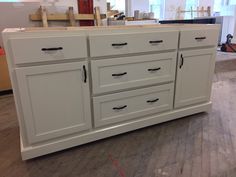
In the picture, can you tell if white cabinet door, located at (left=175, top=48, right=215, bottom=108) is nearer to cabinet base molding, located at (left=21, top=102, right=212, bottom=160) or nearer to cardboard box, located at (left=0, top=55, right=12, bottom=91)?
cabinet base molding, located at (left=21, top=102, right=212, bottom=160)

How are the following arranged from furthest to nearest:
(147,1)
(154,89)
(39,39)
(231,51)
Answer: (147,1), (231,51), (154,89), (39,39)

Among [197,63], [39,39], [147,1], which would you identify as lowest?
[197,63]

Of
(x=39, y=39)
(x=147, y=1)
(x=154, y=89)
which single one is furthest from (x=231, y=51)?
(x=39, y=39)

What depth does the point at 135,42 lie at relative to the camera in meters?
1.38

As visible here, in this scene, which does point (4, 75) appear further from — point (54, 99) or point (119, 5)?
point (119, 5)

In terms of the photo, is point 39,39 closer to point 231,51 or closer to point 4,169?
point 4,169

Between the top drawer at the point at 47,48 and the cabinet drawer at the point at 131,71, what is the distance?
14cm

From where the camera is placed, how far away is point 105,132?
1480mm

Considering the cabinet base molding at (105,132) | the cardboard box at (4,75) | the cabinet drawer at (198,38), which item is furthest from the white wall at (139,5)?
the cabinet base molding at (105,132)

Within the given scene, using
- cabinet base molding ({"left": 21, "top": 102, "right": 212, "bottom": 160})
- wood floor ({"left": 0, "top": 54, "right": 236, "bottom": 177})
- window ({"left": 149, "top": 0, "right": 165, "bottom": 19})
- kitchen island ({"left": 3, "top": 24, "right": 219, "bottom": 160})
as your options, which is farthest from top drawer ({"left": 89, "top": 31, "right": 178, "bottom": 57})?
window ({"left": 149, "top": 0, "right": 165, "bottom": 19})

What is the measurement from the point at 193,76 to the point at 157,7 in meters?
5.16

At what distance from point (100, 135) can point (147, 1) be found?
5.08 metres

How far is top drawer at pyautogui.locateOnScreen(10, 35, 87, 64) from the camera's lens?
1.08 m

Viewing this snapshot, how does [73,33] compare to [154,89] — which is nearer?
[73,33]
